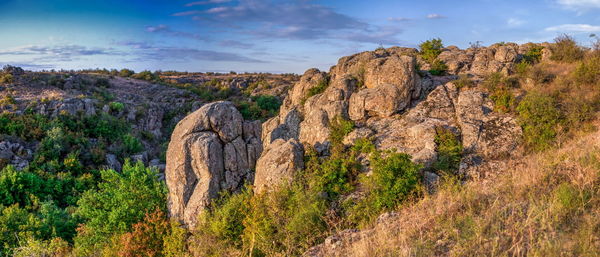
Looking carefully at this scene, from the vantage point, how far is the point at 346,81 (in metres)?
16.2

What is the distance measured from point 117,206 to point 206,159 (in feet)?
15.4

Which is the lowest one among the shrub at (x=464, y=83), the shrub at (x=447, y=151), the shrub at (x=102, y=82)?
the shrub at (x=447, y=151)

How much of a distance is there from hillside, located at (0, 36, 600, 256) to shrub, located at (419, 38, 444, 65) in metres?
0.08

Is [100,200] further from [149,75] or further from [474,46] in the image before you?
[149,75]

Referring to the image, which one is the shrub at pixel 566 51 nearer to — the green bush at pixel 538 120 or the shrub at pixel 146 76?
the green bush at pixel 538 120

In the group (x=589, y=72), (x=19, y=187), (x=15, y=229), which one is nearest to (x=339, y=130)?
(x=589, y=72)

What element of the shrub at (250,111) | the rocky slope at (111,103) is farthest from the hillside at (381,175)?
the shrub at (250,111)

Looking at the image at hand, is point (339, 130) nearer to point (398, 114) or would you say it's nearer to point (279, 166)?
point (398, 114)

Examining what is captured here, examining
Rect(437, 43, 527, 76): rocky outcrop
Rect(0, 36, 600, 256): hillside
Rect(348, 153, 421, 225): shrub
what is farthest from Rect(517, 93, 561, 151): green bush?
Rect(348, 153, 421, 225): shrub

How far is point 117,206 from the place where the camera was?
14.6m

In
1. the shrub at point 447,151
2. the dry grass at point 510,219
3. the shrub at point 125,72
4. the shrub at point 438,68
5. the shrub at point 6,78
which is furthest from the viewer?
the shrub at point 125,72

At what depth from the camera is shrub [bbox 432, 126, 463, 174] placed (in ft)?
36.1

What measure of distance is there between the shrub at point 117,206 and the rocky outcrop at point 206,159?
5.03 feet

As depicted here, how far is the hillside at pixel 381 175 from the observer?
720cm
